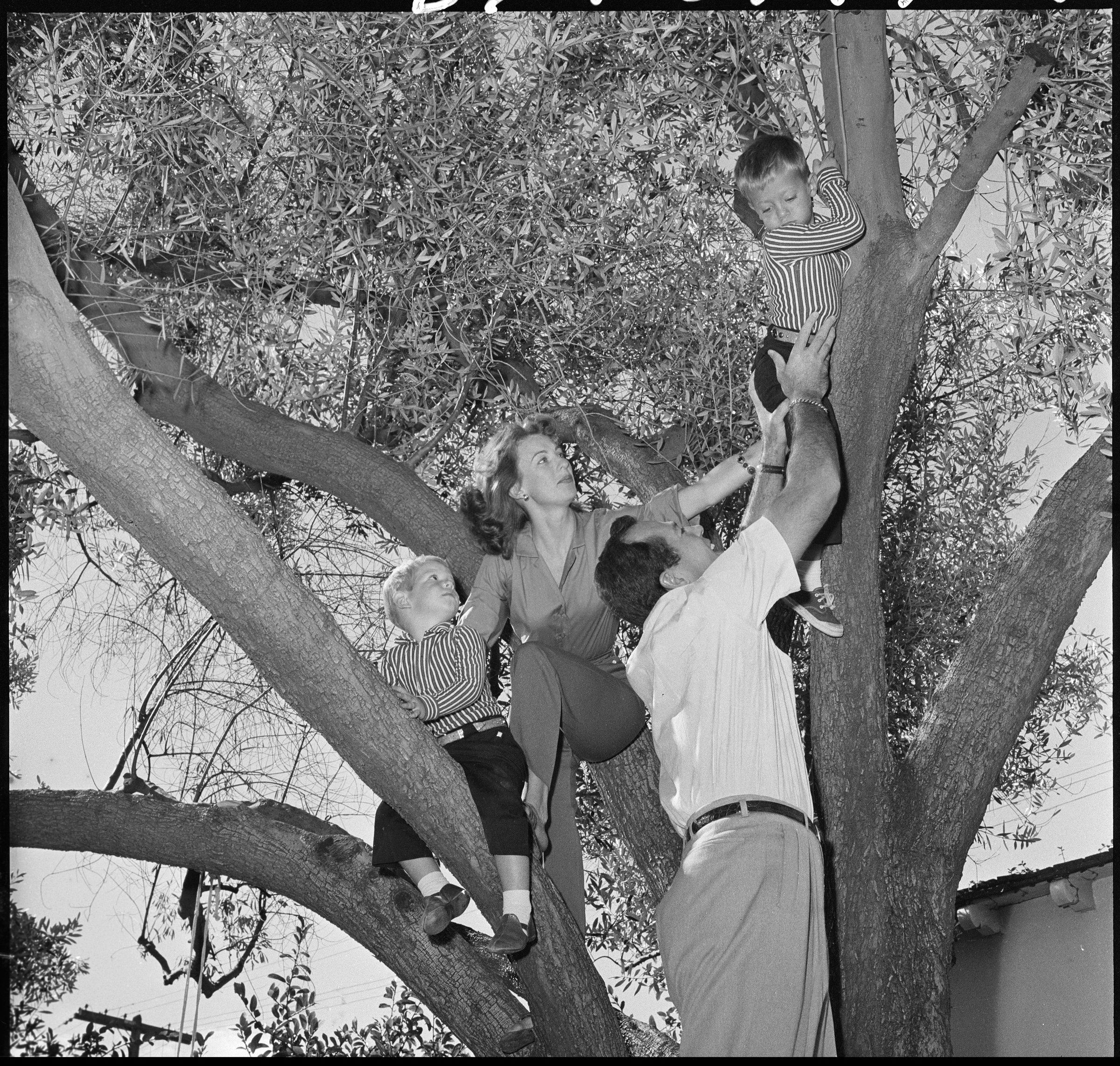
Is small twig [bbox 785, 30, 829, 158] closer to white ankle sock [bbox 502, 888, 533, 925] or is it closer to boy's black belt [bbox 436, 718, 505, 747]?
boy's black belt [bbox 436, 718, 505, 747]

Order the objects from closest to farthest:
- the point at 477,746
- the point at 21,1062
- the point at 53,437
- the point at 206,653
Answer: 1. the point at 53,437
2. the point at 477,746
3. the point at 21,1062
4. the point at 206,653

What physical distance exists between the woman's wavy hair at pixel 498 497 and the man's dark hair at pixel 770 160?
1.34 m

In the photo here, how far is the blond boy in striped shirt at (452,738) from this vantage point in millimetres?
4254

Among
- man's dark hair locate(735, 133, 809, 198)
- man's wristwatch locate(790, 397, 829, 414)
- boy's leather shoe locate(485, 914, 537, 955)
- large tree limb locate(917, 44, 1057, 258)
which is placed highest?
large tree limb locate(917, 44, 1057, 258)

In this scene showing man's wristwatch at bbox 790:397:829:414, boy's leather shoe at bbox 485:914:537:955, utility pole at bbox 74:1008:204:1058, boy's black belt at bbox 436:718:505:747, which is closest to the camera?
boy's leather shoe at bbox 485:914:537:955

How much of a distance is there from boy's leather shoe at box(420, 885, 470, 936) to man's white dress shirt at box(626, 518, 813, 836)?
4.78ft

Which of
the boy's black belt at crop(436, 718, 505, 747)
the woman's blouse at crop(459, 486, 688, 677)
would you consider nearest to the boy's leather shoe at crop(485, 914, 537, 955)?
the boy's black belt at crop(436, 718, 505, 747)

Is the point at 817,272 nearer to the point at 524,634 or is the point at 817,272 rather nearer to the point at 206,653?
the point at 524,634

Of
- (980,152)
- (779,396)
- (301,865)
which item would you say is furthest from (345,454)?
(980,152)

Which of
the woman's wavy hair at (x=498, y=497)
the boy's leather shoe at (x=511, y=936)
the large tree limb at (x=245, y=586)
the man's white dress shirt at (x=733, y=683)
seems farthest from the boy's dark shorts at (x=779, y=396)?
the boy's leather shoe at (x=511, y=936)

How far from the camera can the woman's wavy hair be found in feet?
17.5

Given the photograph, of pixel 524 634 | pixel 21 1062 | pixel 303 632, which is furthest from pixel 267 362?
pixel 21 1062

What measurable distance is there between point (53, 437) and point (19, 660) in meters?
3.91

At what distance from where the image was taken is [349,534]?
7496 mm
